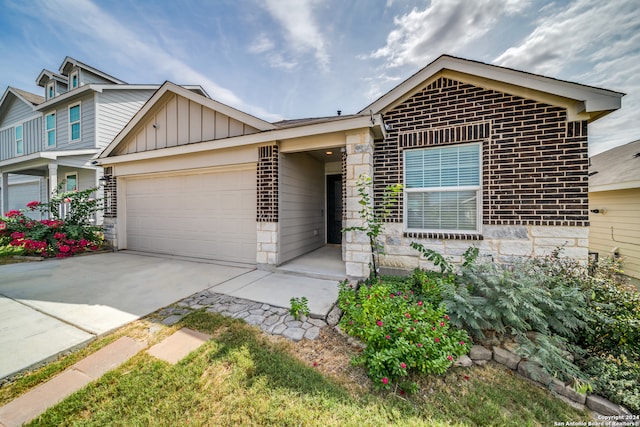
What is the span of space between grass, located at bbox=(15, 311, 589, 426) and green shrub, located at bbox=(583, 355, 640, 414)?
34cm

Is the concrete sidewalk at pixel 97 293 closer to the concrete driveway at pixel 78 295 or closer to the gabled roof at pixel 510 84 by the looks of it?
the concrete driveway at pixel 78 295

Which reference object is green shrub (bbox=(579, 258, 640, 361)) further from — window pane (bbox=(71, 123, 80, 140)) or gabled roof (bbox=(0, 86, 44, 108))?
gabled roof (bbox=(0, 86, 44, 108))

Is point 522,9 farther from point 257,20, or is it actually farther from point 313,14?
point 257,20

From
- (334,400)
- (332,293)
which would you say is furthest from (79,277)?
(334,400)

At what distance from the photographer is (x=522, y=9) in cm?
444

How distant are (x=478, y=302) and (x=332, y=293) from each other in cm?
204

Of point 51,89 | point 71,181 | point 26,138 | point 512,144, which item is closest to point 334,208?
point 512,144

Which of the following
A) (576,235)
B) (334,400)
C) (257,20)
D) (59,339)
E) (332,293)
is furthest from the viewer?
(257,20)

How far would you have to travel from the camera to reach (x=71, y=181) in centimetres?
1069

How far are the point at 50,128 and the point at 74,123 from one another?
218 centimetres

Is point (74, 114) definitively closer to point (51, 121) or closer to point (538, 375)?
point (51, 121)

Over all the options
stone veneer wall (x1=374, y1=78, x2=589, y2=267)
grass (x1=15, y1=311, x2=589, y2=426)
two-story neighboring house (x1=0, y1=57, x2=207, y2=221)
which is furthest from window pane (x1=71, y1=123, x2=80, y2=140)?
stone veneer wall (x1=374, y1=78, x2=589, y2=267)

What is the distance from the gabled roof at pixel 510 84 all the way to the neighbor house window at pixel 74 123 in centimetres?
1321

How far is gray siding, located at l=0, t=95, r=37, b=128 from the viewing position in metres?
12.2
